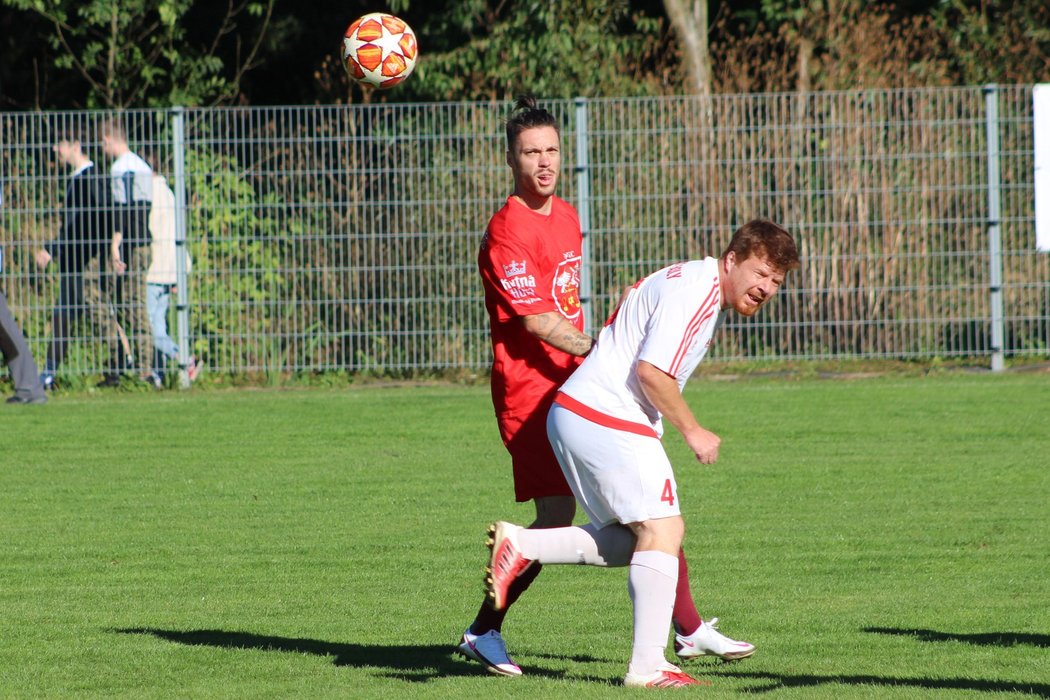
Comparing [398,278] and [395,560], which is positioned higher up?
[398,278]

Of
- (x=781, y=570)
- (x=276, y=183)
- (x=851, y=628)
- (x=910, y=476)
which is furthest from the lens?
(x=276, y=183)

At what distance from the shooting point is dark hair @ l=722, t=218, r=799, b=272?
5207 millimetres

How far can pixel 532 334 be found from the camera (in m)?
5.74

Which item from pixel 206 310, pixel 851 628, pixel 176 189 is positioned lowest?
pixel 851 628

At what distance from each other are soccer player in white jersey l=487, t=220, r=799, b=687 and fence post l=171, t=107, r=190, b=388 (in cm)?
973

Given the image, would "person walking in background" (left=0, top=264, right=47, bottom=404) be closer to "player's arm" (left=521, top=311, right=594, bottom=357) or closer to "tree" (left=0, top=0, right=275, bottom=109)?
"tree" (left=0, top=0, right=275, bottom=109)

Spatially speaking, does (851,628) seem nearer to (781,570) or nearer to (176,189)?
(781,570)

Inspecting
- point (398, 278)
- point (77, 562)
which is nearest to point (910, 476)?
point (77, 562)

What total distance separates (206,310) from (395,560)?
7604 mm

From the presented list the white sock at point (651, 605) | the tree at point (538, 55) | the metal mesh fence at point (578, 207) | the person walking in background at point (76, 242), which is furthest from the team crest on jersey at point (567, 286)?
the tree at point (538, 55)

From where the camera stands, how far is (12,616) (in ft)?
21.3

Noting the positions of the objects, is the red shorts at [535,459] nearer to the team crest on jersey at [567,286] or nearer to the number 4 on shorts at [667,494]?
the team crest on jersey at [567,286]

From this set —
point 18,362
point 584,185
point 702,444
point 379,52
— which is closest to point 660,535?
point 702,444

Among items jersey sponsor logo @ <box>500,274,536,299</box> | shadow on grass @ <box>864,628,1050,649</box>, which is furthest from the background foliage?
shadow on grass @ <box>864,628,1050,649</box>
